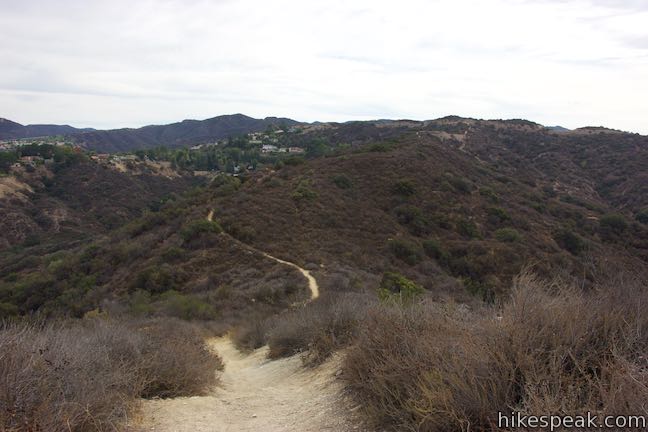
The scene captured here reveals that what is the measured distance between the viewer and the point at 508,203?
3569cm

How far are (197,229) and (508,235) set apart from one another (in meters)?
19.2

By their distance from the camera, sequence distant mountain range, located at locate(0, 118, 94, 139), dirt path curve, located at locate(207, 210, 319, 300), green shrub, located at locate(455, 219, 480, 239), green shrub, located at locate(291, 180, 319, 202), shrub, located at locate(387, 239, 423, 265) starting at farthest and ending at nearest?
distant mountain range, located at locate(0, 118, 94, 139)
green shrub, located at locate(291, 180, 319, 202)
green shrub, located at locate(455, 219, 480, 239)
shrub, located at locate(387, 239, 423, 265)
dirt path curve, located at locate(207, 210, 319, 300)

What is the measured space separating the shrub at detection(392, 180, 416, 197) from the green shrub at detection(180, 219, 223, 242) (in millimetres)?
14282

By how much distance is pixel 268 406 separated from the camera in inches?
235

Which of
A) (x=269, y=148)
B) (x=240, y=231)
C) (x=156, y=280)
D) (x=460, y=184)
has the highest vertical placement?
(x=269, y=148)

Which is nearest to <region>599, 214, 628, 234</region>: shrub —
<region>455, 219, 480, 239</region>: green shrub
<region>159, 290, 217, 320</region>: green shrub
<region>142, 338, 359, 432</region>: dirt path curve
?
<region>455, 219, 480, 239</region>: green shrub

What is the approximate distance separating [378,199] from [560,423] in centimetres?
3069

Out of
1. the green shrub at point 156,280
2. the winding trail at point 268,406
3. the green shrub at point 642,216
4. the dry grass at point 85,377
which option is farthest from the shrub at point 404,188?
the dry grass at point 85,377

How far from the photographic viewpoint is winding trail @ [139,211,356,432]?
4855 mm

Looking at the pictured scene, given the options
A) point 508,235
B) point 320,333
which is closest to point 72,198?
point 508,235

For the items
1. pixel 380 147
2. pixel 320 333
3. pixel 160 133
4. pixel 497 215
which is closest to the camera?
pixel 320 333

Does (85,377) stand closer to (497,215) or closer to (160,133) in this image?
(497,215)

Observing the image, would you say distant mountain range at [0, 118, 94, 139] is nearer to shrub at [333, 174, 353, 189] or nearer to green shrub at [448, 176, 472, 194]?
shrub at [333, 174, 353, 189]

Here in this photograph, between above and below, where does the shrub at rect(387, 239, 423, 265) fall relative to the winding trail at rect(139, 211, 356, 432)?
below
